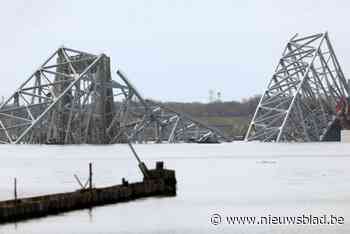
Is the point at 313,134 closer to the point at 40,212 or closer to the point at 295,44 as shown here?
the point at 295,44

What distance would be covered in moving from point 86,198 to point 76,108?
112 meters

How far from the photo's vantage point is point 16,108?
161625 mm

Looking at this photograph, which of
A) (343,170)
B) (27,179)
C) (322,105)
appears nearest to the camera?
(27,179)

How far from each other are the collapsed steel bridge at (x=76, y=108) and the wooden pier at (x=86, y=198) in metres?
97.0

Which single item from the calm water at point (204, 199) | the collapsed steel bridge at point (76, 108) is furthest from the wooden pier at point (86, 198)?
A: the collapsed steel bridge at point (76, 108)

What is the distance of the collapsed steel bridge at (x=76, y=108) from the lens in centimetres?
15925

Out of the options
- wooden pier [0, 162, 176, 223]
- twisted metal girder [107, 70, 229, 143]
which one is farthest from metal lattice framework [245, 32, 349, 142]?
wooden pier [0, 162, 176, 223]

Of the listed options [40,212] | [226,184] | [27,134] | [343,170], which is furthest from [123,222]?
[27,134]

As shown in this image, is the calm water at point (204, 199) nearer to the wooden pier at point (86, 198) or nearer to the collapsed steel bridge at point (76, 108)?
the wooden pier at point (86, 198)

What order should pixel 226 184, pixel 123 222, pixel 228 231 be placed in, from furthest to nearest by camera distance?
pixel 226 184 → pixel 123 222 → pixel 228 231

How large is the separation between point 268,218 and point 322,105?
131 m

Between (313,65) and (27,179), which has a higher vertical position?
(313,65)

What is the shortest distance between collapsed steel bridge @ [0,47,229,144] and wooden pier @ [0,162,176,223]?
9695cm

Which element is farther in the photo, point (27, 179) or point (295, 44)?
point (295, 44)
